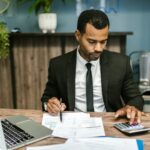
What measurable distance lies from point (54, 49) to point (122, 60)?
121 centimetres

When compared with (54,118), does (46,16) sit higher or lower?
higher

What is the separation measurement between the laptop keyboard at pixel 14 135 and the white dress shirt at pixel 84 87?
23.3 inches

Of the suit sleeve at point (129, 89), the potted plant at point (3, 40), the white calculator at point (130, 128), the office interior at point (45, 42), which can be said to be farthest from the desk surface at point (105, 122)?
the office interior at point (45, 42)

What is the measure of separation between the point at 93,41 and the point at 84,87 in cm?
31

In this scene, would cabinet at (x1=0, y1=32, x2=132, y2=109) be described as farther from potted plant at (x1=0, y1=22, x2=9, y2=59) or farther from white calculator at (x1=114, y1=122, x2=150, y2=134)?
white calculator at (x1=114, y1=122, x2=150, y2=134)

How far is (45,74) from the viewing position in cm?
297

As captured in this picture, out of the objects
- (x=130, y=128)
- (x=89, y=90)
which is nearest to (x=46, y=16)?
(x=89, y=90)

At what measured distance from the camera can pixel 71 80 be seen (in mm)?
1793

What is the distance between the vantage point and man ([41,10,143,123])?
1676mm

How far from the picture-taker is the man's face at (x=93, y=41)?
1639 millimetres

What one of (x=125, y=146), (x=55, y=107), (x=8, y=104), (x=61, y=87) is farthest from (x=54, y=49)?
(x=125, y=146)

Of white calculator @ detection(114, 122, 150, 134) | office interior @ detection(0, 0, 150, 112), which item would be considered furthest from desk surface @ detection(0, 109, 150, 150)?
office interior @ detection(0, 0, 150, 112)

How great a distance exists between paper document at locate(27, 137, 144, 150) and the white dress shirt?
2.12 feet

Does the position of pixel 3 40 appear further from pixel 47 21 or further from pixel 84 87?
pixel 84 87
